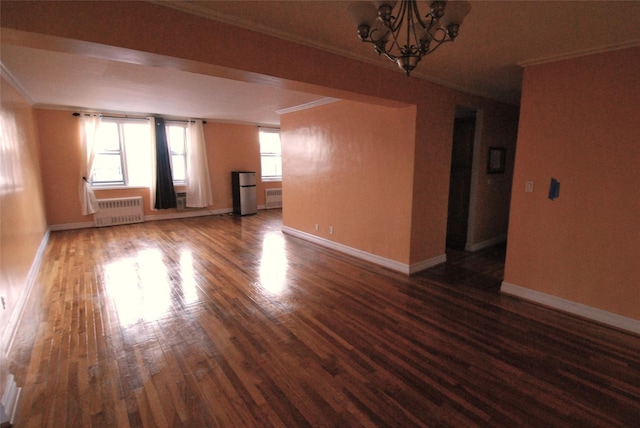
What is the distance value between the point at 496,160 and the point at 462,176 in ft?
2.04

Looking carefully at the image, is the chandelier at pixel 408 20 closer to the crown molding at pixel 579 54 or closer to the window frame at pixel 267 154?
the crown molding at pixel 579 54

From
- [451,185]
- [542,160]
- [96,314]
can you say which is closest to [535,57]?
[542,160]

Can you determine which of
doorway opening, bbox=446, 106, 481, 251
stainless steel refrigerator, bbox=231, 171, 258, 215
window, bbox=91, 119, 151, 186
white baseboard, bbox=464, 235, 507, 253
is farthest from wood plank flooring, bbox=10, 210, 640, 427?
stainless steel refrigerator, bbox=231, 171, 258, 215

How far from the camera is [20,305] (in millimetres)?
2879

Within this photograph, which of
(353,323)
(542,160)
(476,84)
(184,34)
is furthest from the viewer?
(476,84)

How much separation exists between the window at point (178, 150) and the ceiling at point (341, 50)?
2.15 meters

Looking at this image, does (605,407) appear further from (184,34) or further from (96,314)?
(96,314)

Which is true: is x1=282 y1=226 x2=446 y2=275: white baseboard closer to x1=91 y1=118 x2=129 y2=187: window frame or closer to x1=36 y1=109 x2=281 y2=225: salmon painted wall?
x1=36 y1=109 x2=281 y2=225: salmon painted wall

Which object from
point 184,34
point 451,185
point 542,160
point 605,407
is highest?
point 184,34

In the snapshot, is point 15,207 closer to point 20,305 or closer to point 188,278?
point 20,305

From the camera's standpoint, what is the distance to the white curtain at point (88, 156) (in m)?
6.06

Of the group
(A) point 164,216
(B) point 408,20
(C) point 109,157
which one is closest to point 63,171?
(C) point 109,157

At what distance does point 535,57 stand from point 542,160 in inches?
37.6

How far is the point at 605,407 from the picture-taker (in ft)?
5.90
